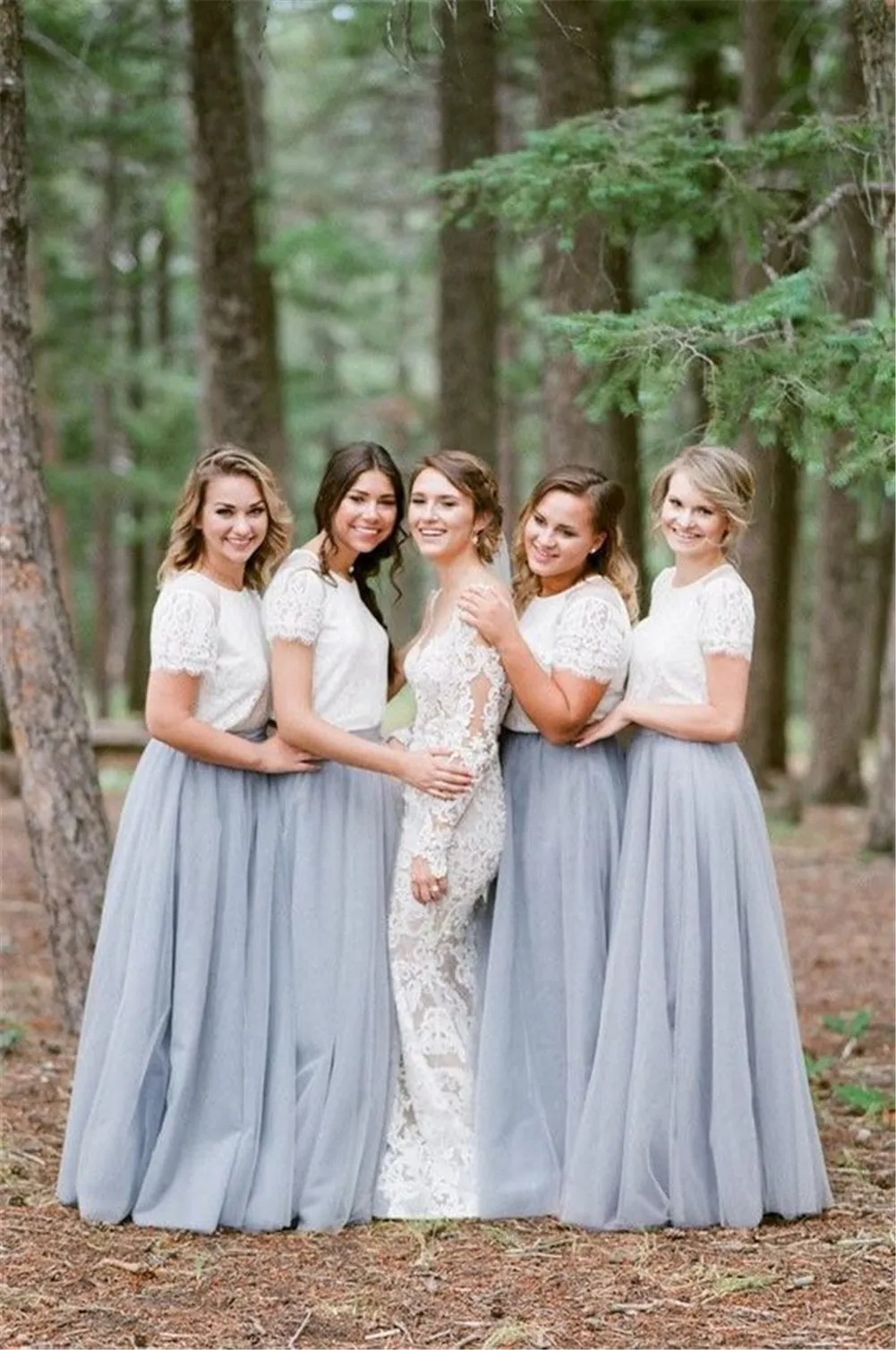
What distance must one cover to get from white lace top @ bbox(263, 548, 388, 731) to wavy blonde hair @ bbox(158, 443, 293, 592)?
15cm

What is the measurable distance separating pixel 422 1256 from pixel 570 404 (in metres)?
5.91

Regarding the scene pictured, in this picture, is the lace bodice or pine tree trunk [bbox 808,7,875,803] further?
pine tree trunk [bbox 808,7,875,803]

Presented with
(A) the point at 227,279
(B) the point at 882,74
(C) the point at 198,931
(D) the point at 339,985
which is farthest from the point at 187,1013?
(A) the point at 227,279

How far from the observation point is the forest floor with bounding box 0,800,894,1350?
4.19 m

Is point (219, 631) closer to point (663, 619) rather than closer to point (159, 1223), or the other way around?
point (663, 619)

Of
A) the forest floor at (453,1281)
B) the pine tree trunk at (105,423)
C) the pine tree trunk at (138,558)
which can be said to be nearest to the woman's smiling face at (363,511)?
the forest floor at (453,1281)

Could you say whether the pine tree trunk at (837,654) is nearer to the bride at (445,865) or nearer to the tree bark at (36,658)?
the tree bark at (36,658)

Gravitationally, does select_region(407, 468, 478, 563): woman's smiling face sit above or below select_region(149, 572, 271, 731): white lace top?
above

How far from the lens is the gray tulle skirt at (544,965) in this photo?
5.10 metres

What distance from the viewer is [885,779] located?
11.6m

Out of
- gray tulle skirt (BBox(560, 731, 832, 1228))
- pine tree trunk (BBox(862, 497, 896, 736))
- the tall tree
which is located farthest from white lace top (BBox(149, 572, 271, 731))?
pine tree trunk (BBox(862, 497, 896, 736))

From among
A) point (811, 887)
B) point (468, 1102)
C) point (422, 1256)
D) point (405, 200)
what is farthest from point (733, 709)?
point (405, 200)

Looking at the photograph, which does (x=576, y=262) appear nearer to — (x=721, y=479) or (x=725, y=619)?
(x=721, y=479)

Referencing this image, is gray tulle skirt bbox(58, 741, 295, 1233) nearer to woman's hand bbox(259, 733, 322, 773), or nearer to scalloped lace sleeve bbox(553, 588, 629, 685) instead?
woman's hand bbox(259, 733, 322, 773)
